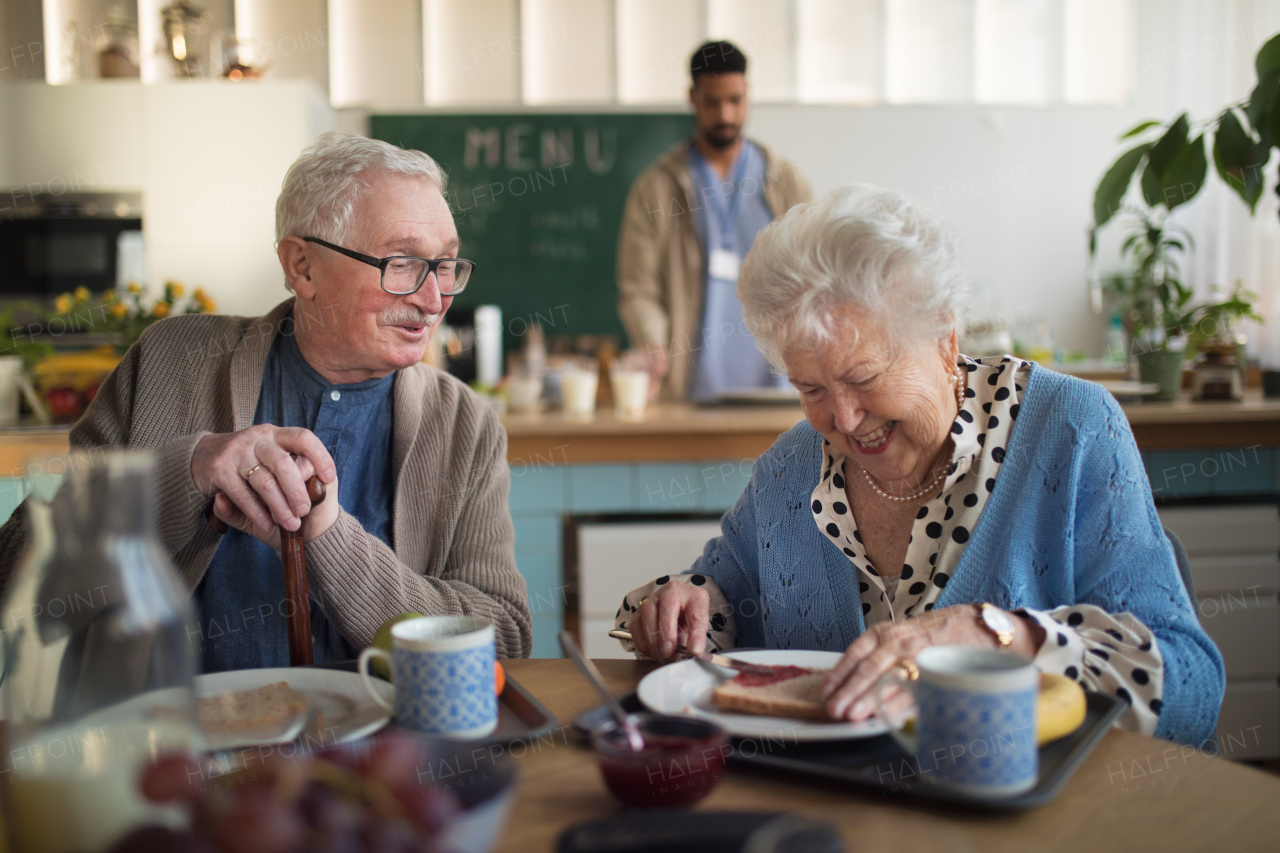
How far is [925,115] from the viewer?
5629mm

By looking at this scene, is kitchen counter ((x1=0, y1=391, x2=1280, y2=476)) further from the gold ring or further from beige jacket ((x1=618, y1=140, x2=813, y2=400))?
the gold ring

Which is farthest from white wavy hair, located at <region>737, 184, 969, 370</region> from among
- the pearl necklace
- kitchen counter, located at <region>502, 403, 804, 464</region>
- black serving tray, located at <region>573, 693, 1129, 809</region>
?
kitchen counter, located at <region>502, 403, 804, 464</region>

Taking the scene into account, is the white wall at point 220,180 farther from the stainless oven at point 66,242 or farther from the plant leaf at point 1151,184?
the plant leaf at point 1151,184

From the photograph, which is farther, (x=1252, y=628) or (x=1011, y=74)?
(x=1011, y=74)

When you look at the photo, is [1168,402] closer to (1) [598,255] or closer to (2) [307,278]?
(2) [307,278]

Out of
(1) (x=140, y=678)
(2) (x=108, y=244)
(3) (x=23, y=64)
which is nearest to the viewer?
(1) (x=140, y=678)

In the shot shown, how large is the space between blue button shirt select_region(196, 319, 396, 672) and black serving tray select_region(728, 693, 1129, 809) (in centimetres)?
74

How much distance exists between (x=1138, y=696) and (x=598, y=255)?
4.74 metres

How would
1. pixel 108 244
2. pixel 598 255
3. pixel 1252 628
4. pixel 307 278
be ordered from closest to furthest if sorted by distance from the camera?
pixel 307 278 < pixel 1252 628 < pixel 108 244 < pixel 598 255

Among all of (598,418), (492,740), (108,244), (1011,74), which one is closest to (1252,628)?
(598,418)

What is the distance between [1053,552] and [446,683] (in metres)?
0.76

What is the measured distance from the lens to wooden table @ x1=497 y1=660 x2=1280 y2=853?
0.69 meters

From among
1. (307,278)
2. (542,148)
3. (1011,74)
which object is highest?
(1011,74)

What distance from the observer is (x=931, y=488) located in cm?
130
